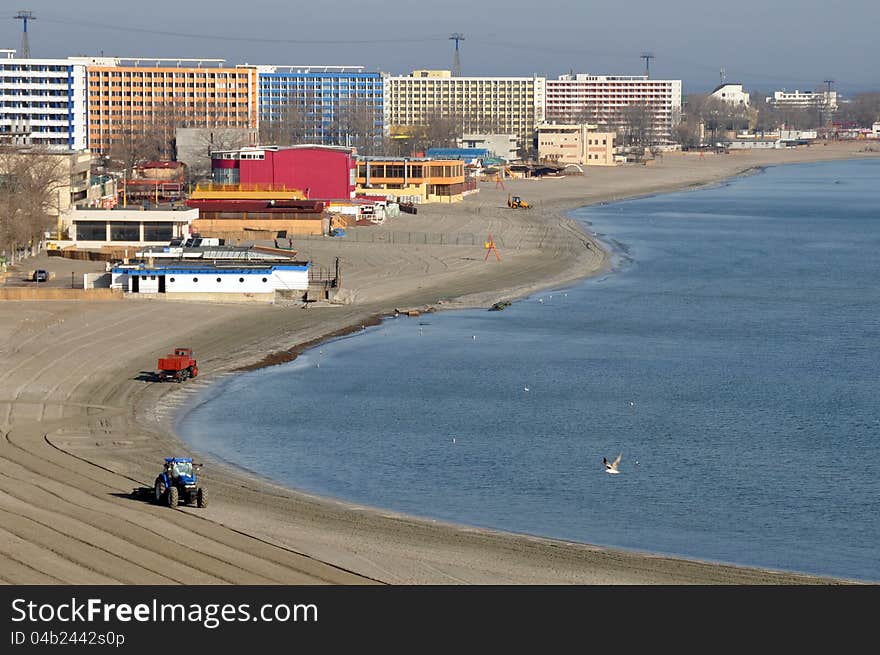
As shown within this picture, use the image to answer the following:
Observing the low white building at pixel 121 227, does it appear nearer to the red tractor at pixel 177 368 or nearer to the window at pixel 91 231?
the window at pixel 91 231

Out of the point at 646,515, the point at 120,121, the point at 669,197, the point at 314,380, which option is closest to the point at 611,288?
the point at 314,380

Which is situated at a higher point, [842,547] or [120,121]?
[120,121]

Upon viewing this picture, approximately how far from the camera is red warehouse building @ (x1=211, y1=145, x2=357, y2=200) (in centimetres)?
7838

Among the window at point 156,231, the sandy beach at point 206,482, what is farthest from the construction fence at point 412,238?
the sandy beach at point 206,482

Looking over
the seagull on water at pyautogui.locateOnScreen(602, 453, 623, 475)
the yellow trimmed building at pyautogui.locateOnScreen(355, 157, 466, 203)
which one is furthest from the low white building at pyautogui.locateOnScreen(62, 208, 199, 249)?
the yellow trimmed building at pyautogui.locateOnScreen(355, 157, 466, 203)

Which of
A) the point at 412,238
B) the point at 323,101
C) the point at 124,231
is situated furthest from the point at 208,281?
the point at 323,101

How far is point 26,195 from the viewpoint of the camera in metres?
58.2

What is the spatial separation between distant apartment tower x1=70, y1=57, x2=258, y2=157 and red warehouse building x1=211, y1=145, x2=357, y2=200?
58.8m

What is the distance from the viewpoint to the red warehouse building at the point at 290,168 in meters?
78.4

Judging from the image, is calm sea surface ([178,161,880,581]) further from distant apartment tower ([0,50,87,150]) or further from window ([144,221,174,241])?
distant apartment tower ([0,50,87,150])

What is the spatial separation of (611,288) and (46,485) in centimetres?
3413
